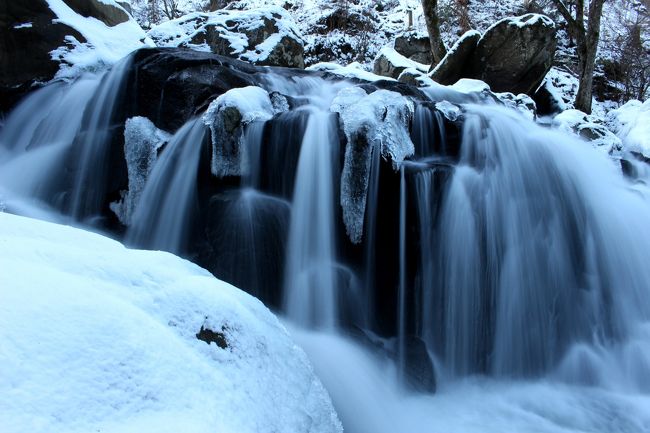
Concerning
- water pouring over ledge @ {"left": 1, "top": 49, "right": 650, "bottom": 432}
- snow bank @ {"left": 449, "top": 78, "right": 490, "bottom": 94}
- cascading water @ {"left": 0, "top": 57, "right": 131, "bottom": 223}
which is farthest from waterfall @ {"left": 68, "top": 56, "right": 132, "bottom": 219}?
snow bank @ {"left": 449, "top": 78, "right": 490, "bottom": 94}

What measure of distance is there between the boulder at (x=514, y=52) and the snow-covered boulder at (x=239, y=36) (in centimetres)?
371

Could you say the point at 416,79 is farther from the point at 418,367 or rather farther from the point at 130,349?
the point at 130,349

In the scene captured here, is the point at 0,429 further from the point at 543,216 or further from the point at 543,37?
the point at 543,37

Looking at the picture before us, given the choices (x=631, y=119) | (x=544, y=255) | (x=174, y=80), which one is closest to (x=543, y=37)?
(x=631, y=119)

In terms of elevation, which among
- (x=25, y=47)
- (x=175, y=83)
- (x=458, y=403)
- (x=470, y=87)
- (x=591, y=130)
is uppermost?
(x=25, y=47)

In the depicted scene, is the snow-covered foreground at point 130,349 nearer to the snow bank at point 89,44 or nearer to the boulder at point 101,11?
the snow bank at point 89,44

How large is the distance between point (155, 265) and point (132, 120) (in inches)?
135

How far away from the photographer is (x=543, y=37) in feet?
28.7

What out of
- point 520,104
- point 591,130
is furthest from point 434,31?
point 591,130

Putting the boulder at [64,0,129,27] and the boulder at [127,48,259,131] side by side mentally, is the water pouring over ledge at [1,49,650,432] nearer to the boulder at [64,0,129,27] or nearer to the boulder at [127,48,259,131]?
the boulder at [127,48,259,131]

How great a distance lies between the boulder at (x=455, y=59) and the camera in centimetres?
888

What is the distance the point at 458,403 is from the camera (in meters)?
3.40

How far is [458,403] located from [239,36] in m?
7.89

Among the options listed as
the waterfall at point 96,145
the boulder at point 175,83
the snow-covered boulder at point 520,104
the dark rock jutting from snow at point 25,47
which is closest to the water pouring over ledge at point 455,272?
the boulder at point 175,83
